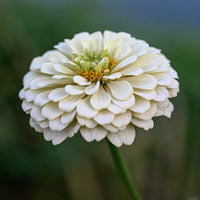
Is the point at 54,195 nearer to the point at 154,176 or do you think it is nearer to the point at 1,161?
the point at 1,161

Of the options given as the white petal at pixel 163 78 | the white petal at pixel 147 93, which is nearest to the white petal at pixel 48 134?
the white petal at pixel 147 93

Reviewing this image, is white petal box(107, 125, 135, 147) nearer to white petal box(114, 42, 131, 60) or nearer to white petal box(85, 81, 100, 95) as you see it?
white petal box(85, 81, 100, 95)

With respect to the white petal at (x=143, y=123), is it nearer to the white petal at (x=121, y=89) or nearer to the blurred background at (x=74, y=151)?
the white petal at (x=121, y=89)

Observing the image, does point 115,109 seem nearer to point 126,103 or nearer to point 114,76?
point 126,103

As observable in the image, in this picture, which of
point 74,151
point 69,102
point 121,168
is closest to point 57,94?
point 69,102

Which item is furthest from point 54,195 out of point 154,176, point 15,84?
point 15,84

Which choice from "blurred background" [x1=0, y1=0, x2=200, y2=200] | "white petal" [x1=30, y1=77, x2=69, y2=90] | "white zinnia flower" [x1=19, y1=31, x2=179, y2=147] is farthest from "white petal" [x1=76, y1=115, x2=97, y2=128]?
"blurred background" [x1=0, y1=0, x2=200, y2=200]

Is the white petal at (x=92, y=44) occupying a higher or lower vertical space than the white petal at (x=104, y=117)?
higher
